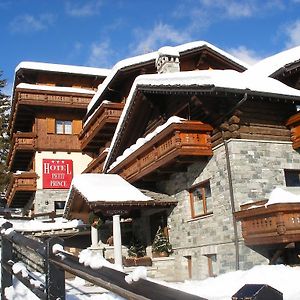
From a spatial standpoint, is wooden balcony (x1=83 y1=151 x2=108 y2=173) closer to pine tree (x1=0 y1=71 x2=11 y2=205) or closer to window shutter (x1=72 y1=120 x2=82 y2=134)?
window shutter (x1=72 y1=120 x2=82 y2=134)

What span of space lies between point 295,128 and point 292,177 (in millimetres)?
1569

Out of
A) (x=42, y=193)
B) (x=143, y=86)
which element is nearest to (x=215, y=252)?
(x=143, y=86)

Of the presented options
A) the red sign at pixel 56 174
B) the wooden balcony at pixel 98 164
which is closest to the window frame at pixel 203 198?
the wooden balcony at pixel 98 164

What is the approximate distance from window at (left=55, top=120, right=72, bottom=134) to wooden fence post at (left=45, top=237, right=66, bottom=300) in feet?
93.6

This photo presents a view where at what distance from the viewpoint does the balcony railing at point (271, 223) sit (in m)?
10.8

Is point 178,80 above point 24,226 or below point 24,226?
above

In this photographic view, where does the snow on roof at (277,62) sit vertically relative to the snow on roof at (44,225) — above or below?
above

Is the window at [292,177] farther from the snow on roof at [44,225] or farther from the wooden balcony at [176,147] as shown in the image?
the snow on roof at [44,225]

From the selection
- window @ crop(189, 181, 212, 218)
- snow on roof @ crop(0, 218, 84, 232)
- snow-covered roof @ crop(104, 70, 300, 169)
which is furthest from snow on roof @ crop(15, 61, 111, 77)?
window @ crop(189, 181, 212, 218)

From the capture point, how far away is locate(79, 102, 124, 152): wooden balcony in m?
25.9

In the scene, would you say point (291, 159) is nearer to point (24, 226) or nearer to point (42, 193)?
point (24, 226)

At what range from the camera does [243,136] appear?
13.5 metres

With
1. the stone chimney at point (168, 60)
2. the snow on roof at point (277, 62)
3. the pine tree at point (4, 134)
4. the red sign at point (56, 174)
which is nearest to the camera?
the snow on roof at point (277, 62)

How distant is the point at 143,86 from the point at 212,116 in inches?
127
